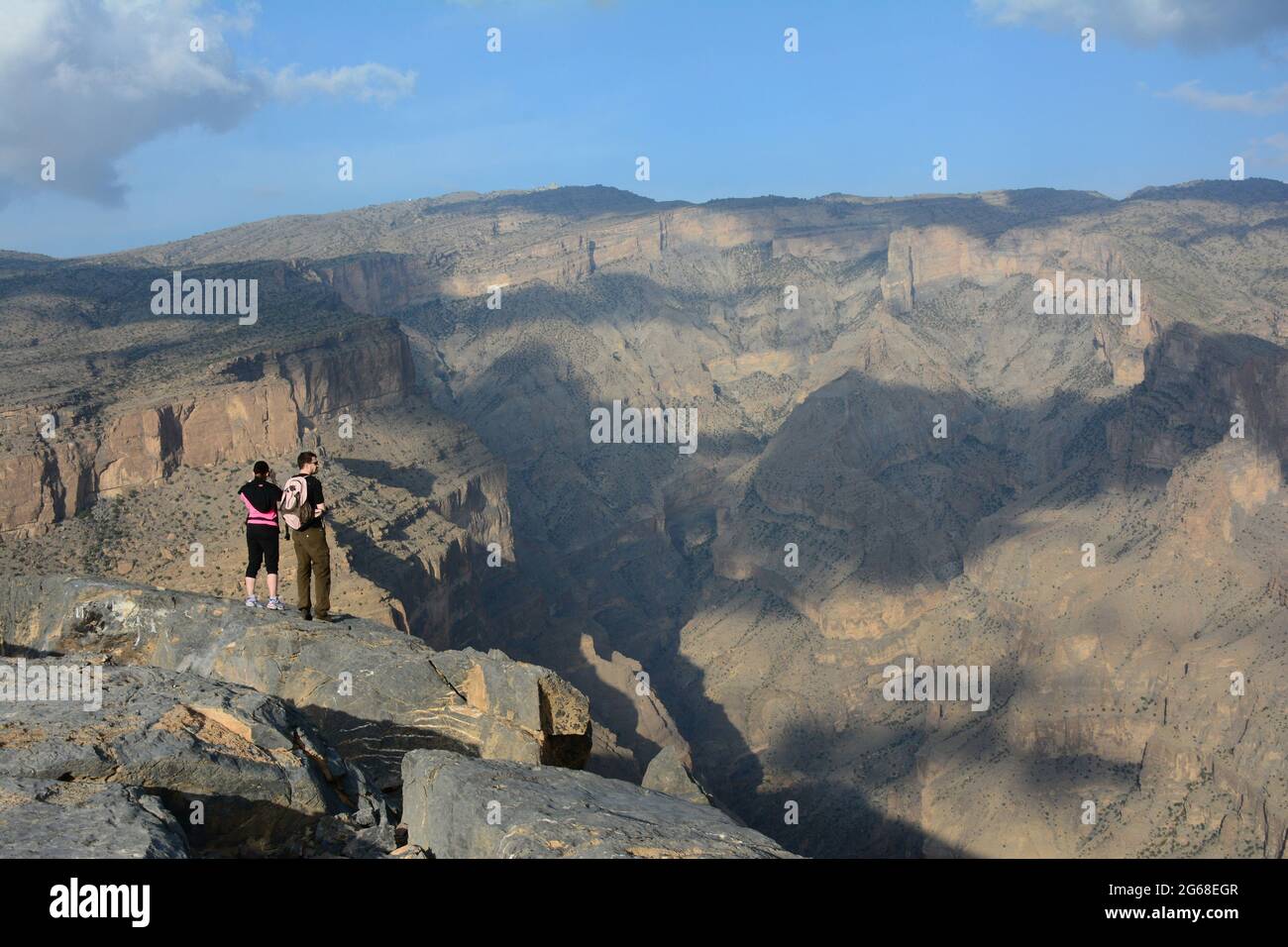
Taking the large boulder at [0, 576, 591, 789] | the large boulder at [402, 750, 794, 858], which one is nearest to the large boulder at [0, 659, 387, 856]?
the large boulder at [402, 750, 794, 858]

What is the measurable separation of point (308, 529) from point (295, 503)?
0.61 meters

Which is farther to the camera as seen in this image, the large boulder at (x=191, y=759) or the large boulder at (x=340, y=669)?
the large boulder at (x=340, y=669)

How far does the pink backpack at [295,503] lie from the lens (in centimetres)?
1925

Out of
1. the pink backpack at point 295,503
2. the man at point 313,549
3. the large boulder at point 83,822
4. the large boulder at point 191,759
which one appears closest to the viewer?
the large boulder at point 83,822

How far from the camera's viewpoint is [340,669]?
1872 cm

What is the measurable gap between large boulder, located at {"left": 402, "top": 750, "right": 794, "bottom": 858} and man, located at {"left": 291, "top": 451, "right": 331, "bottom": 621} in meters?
6.68

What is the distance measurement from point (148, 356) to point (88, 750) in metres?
62.1

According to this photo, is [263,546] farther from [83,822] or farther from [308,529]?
[83,822]

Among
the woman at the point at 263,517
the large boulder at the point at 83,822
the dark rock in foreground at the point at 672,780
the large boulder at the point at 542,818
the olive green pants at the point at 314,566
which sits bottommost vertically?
the dark rock in foreground at the point at 672,780

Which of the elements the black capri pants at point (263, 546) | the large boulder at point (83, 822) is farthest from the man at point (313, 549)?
the large boulder at point (83, 822)

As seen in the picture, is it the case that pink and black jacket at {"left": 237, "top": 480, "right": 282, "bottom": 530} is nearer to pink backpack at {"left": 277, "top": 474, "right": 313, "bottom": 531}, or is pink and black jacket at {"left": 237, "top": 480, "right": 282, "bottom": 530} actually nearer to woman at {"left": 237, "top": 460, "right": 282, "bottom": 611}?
woman at {"left": 237, "top": 460, "right": 282, "bottom": 611}

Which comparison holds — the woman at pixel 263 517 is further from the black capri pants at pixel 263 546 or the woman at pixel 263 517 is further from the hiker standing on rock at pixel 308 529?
the hiker standing on rock at pixel 308 529

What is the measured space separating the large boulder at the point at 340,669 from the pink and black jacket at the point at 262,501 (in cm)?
157
